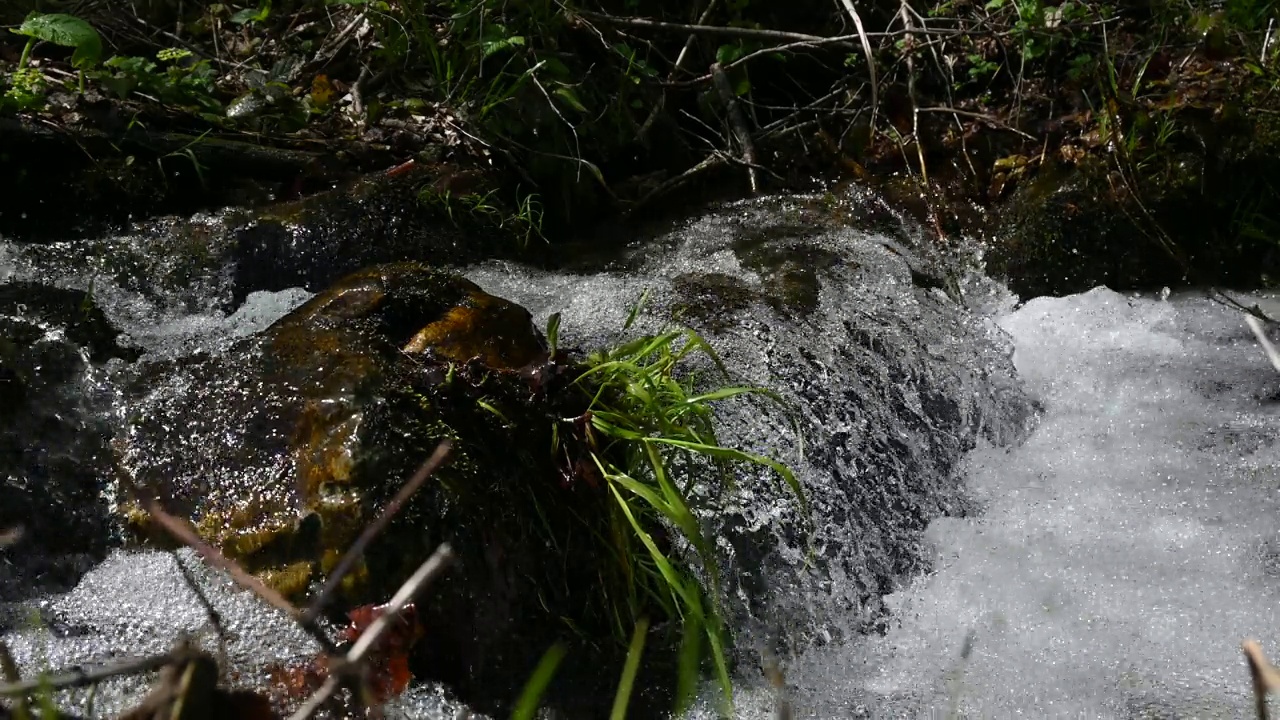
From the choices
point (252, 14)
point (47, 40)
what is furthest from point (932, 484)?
point (252, 14)

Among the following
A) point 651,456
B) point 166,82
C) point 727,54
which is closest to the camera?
point 651,456

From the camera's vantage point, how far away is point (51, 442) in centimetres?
231

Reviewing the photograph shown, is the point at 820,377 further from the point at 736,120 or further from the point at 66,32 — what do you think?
the point at 66,32

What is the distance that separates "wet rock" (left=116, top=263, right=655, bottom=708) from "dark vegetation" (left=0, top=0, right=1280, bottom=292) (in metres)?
1.53

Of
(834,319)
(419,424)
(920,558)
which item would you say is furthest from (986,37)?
(419,424)

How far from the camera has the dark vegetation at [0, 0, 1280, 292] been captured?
146 inches

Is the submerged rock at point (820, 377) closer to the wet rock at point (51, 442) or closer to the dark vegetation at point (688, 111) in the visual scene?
the dark vegetation at point (688, 111)

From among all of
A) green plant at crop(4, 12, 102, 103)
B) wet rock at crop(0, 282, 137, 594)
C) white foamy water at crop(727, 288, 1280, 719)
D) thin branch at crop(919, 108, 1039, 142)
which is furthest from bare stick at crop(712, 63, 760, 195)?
wet rock at crop(0, 282, 137, 594)

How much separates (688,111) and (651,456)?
2.93 meters

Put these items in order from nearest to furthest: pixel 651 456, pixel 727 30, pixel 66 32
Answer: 1. pixel 651 456
2. pixel 66 32
3. pixel 727 30

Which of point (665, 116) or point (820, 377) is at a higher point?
point (665, 116)

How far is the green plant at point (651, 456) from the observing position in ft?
6.88

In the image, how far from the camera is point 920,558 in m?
2.67

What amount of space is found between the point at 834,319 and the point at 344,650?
199 cm
